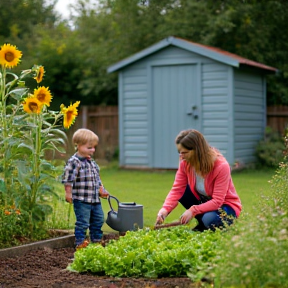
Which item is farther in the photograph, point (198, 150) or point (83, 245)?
point (83, 245)

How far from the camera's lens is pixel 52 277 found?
5000 mm

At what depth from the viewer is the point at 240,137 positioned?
15102 mm

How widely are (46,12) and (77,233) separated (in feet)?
51.5

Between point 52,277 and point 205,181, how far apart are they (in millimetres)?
1897

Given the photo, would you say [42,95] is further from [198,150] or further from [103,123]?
[103,123]

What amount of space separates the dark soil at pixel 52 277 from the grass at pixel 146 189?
105 cm

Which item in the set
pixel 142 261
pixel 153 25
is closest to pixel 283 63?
pixel 153 25

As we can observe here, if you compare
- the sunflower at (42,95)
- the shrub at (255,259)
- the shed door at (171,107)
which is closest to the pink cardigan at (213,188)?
the sunflower at (42,95)

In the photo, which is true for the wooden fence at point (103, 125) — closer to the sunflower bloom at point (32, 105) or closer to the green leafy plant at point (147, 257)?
the sunflower bloom at point (32, 105)

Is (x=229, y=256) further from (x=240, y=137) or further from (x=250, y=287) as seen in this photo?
(x=240, y=137)

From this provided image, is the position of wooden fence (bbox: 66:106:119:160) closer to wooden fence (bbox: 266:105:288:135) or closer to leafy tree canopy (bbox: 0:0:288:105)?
leafy tree canopy (bbox: 0:0:288:105)

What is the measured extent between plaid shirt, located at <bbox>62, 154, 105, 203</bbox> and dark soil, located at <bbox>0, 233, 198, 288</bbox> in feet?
1.79

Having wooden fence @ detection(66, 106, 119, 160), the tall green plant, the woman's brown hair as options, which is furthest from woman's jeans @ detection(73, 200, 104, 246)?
wooden fence @ detection(66, 106, 119, 160)

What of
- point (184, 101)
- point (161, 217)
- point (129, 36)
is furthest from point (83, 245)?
point (129, 36)
